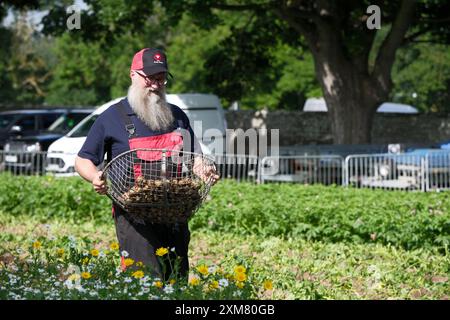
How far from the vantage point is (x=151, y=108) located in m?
5.38

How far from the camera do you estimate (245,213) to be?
11.1m

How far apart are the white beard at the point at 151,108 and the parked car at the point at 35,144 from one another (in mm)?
12264

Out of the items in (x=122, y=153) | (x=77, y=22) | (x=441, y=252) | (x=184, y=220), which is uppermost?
(x=77, y=22)

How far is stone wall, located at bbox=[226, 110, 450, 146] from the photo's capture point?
113 feet

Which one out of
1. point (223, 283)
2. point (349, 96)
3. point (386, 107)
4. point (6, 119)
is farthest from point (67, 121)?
point (223, 283)

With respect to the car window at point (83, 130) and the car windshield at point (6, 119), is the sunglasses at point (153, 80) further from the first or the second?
the car windshield at point (6, 119)

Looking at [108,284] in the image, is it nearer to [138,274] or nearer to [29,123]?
[138,274]

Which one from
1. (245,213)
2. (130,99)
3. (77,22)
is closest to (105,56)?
(77,22)

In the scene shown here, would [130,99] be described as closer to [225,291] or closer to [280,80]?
[225,291]

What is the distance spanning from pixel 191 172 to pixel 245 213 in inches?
232

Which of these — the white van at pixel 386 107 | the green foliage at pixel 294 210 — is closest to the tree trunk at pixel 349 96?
the green foliage at pixel 294 210

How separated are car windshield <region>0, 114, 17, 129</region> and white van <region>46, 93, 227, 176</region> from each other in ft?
21.7

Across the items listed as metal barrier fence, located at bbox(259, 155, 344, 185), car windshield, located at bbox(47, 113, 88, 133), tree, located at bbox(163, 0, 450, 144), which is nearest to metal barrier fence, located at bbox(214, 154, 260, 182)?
metal barrier fence, located at bbox(259, 155, 344, 185)

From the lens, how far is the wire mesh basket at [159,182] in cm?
511
